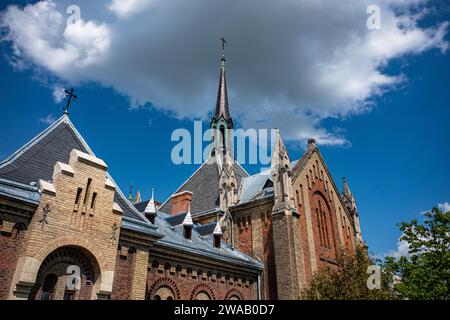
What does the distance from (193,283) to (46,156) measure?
975 cm

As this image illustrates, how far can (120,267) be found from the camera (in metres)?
14.2

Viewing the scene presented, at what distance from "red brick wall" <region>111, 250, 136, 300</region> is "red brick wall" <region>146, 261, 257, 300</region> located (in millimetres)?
2377

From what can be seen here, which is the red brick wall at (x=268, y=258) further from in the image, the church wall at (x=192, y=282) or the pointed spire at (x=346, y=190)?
the pointed spire at (x=346, y=190)

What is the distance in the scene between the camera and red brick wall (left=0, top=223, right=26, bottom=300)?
35.7 feet

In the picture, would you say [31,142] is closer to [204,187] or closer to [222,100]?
[204,187]

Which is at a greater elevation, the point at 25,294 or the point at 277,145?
the point at 277,145

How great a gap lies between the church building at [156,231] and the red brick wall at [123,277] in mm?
39

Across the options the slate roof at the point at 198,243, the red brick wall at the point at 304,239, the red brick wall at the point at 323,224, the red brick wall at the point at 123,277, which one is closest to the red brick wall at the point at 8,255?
the red brick wall at the point at 123,277

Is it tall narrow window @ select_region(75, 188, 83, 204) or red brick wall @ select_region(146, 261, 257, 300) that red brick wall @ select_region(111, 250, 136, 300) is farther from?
tall narrow window @ select_region(75, 188, 83, 204)

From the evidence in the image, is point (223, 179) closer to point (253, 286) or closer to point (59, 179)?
point (253, 286)

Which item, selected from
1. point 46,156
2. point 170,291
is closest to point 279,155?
point 170,291

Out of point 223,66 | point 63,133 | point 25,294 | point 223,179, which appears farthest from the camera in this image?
point 223,66
